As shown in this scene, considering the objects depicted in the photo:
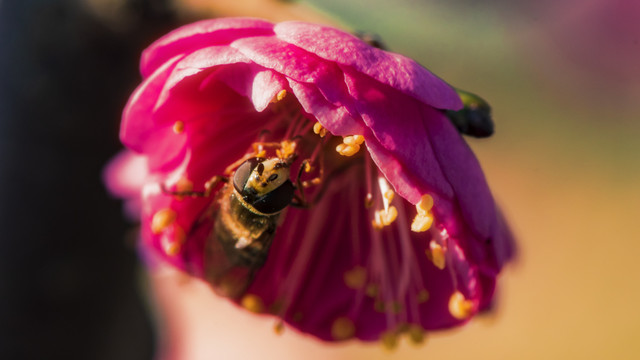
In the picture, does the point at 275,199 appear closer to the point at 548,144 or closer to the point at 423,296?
the point at 423,296

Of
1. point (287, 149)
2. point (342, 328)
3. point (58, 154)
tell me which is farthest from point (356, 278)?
point (58, 154)

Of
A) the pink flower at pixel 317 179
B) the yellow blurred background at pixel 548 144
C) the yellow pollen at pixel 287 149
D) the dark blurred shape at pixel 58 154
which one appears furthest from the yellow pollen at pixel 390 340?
the dark blurred shape at pixel 58 154

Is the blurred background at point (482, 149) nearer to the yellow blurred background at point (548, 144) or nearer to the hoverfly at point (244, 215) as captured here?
the yellow blurred background at point (548, 144)

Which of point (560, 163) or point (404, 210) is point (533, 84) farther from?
point (404, 210)

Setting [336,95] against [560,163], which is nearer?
[336,95]

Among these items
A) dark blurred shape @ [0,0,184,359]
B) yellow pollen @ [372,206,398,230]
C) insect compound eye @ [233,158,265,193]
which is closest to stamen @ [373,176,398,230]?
yellow pollen @ [372,206,398,230]

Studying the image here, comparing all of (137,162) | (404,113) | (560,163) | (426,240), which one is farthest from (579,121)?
(137,162)
